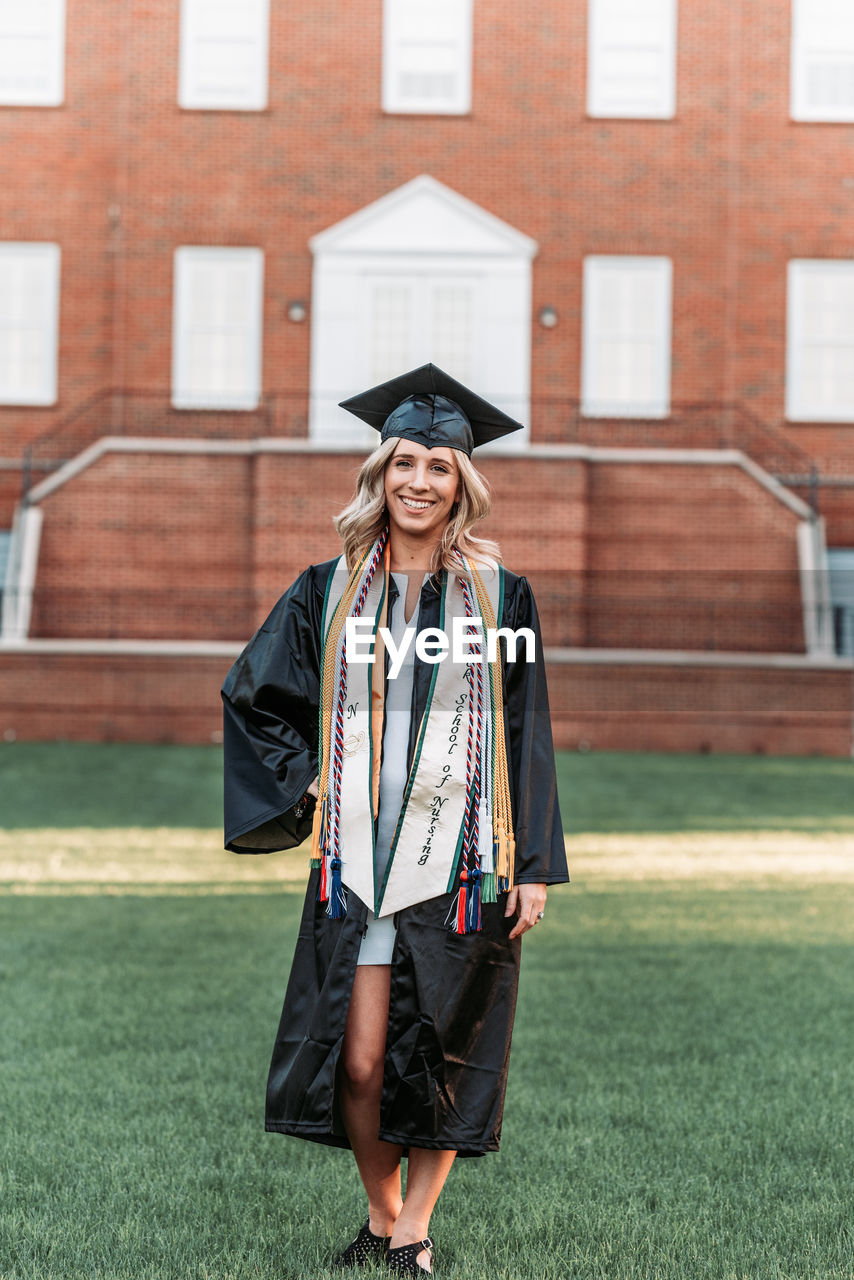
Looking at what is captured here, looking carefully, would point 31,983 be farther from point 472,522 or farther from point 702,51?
point 702,51

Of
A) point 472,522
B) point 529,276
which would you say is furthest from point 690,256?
point 472,522

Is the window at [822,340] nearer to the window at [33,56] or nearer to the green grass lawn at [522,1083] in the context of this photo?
the window at [33,56]

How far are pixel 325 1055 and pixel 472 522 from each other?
4.27ft

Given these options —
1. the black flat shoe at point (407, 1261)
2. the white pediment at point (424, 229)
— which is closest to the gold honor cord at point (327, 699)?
the black flat shoe at point (407, 1261)

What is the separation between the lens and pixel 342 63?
21594 millimetres

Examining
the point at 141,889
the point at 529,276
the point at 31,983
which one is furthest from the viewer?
the point at 529,276

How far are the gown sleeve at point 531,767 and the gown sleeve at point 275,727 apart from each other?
0.47 metres

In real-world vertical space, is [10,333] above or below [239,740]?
above

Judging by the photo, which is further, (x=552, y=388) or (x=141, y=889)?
(x=552, y=388)

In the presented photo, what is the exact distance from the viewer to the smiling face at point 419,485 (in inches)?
143

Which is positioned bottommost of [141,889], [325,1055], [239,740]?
[141,889]

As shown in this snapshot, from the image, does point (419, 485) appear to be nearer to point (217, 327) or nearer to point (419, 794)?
point (419, 794)

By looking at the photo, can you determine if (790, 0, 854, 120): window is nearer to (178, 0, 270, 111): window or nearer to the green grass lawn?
(178, 0, 270, 111): window

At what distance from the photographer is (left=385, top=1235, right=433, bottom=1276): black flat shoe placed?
355 cm
